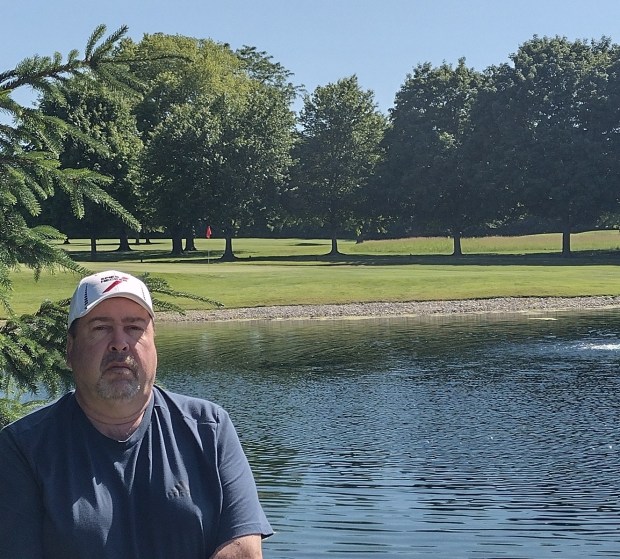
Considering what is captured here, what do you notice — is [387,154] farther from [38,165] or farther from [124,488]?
[124,488]

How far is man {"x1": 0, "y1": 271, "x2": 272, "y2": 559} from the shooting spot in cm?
314

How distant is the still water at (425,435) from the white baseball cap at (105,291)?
6.77 m

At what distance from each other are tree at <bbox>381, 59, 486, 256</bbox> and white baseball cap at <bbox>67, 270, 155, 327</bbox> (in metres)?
66.8

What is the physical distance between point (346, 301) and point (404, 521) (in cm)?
2672

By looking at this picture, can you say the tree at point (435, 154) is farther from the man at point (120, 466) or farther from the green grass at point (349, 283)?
the man at point (120, 466)

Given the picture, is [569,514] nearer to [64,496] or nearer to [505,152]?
[64,496]

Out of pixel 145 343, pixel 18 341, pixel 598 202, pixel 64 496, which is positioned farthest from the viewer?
pixel 598 202

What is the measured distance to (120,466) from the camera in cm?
321

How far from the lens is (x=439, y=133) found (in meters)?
74.6

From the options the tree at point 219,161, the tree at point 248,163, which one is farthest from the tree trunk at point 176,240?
the tree at point 248,163

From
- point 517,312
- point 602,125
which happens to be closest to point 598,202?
point 602,125

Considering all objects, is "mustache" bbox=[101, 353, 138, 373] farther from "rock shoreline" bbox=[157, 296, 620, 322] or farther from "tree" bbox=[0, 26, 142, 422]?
"rock shoreline" bbox=[157, 296, 620, 322]

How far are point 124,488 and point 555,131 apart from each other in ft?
220

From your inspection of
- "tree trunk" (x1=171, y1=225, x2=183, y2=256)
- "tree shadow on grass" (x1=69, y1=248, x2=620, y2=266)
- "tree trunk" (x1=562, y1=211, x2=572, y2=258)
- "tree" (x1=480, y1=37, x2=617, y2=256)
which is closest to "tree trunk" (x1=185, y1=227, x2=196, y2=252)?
"tree shadow on grass" (x1=69, y1=248, x2=620, y2=266)
